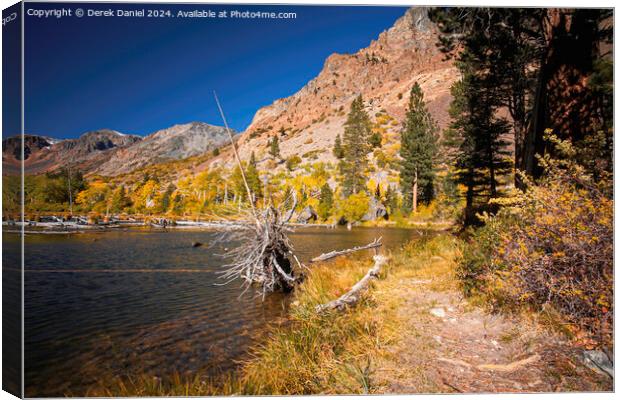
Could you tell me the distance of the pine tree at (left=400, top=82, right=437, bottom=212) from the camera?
1261 inches

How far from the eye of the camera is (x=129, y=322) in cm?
676

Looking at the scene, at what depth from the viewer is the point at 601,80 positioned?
4.55 meters

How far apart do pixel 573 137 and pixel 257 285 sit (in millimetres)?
8227

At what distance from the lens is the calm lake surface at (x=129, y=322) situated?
4871 mm

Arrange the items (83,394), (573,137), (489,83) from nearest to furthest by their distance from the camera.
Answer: (83,394)
(573,137)
(489,83)

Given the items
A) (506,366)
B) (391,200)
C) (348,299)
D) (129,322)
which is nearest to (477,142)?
(348,299)

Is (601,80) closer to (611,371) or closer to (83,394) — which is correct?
(611,371)

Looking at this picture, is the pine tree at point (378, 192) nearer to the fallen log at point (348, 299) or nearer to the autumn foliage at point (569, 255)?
the fallen log at point (348, 299)

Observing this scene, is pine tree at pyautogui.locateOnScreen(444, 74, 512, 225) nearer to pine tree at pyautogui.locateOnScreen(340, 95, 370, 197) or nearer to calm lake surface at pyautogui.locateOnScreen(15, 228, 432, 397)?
calm lake surface at pyautogui.locateOnScreen(15, 228, 432, 397)

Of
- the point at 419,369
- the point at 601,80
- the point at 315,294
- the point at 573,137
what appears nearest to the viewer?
the point at 419,369

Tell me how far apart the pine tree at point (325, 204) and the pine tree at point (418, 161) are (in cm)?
869

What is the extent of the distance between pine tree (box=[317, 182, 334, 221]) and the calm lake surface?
2694 cm

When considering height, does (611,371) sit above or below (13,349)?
below

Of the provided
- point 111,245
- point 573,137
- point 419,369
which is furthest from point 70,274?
point 573,137
